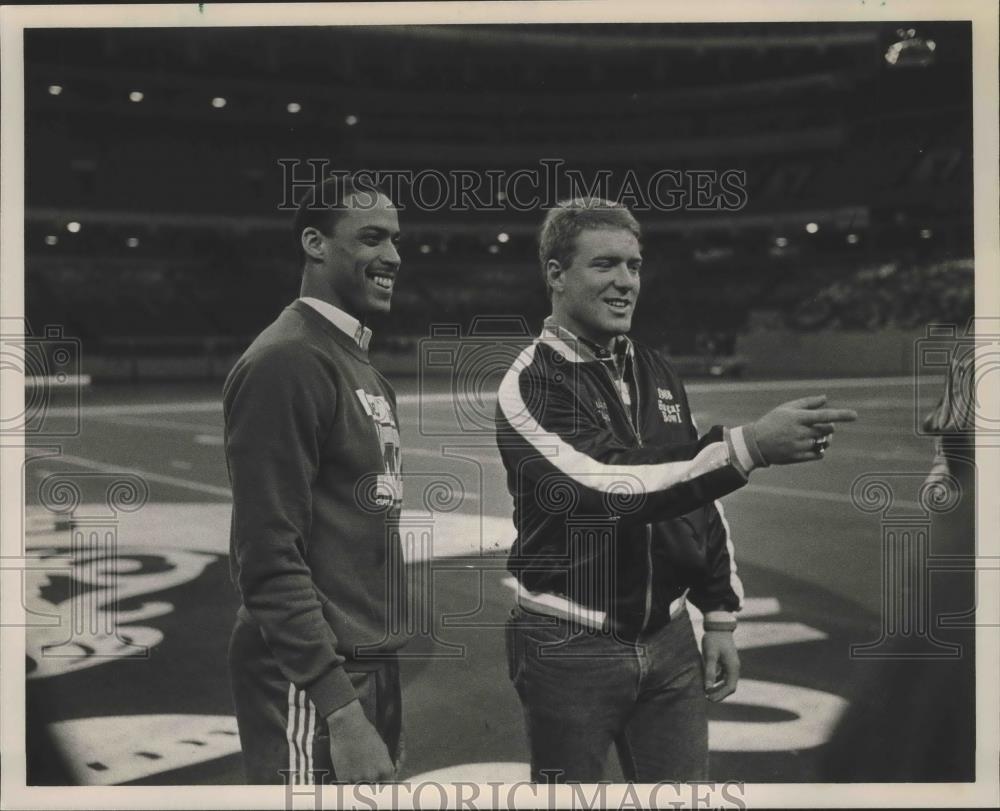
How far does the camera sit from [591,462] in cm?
176

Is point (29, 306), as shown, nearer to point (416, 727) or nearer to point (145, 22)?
point (145, 22)

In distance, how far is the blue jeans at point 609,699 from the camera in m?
1.76

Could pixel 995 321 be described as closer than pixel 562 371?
No

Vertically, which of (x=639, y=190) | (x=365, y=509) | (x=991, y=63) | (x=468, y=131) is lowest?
(x=365, y=509)

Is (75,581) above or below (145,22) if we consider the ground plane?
below

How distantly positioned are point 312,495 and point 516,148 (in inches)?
49.0

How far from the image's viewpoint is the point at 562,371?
1842 mm

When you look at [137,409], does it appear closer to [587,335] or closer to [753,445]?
[587,335]

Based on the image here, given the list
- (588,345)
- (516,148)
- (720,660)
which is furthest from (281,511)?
(516,148)

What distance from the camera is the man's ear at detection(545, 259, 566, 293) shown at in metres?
1.95

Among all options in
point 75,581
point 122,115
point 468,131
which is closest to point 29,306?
point 122,115

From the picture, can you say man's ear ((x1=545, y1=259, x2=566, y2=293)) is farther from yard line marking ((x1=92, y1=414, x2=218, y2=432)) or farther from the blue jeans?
yard line marking ((x1=92, y1=414, x2=218, y2=432))

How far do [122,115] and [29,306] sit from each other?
1.93 feet

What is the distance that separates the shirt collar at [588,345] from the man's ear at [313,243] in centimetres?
49
